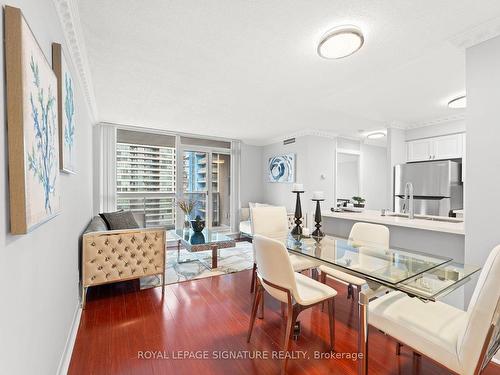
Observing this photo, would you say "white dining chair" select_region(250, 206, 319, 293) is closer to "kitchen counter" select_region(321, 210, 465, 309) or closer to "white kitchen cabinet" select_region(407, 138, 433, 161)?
"kitchen counter" select_region(321, 210, 465, 309)

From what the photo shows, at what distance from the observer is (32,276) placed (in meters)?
1.08

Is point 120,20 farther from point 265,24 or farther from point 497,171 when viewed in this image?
point 497,171

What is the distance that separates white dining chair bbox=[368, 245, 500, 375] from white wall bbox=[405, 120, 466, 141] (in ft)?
12.7

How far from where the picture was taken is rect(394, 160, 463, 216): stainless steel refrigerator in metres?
4.04

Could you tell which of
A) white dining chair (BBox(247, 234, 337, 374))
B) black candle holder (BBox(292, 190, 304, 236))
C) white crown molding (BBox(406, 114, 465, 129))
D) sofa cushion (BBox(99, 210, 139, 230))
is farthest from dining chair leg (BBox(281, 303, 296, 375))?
white crown molding (BBox(406, 114, 465, 129))

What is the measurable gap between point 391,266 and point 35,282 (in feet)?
7.02

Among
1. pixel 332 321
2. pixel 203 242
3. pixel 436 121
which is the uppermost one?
pixel 436 121

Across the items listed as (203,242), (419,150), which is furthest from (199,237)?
(419,150)

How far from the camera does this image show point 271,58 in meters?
2.31

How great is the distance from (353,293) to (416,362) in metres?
1.17

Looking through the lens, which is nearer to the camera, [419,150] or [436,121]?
[436,121]

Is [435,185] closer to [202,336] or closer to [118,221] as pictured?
[202,336]

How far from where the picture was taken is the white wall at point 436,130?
4.14m

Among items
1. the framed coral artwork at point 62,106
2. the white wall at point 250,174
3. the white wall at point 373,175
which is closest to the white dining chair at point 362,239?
the framed coral artwork at point 62,106
